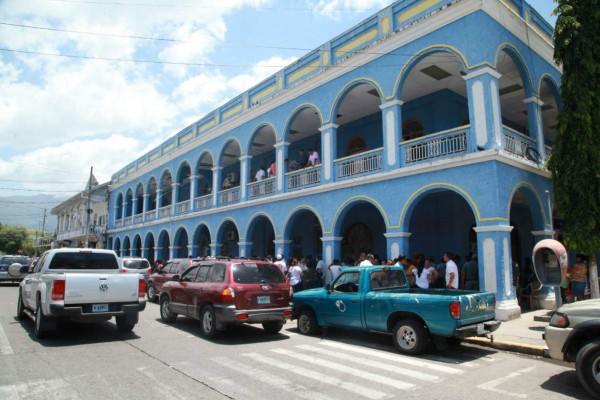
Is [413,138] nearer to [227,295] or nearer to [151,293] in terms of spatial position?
[227,295]

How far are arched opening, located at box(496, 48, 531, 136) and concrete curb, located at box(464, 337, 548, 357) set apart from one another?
246 inches

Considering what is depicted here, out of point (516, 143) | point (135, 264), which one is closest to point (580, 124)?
point (516, 143)

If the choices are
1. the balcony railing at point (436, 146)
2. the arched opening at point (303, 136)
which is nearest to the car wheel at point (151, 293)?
the arched opening at point (303, 136)

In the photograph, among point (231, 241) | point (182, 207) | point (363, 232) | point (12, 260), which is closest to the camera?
point (363, 232)

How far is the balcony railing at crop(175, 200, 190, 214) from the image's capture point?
81.9ft

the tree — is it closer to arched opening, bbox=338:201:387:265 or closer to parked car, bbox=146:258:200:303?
arched opening, bbox=338:201:387:265

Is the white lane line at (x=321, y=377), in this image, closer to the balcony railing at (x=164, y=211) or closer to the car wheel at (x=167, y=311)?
the car wheel at (x=167, y=311)

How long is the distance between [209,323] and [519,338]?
6.39m

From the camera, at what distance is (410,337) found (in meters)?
7.40

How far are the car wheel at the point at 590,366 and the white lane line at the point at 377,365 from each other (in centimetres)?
174

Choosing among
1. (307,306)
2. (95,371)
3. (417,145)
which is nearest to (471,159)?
(417,145)

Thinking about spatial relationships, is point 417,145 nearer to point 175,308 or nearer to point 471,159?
point 471,159

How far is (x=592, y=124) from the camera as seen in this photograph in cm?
1016

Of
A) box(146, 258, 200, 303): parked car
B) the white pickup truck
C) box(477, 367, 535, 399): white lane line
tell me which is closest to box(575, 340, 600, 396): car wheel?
box(477, 367, 535, 399): white lane line
